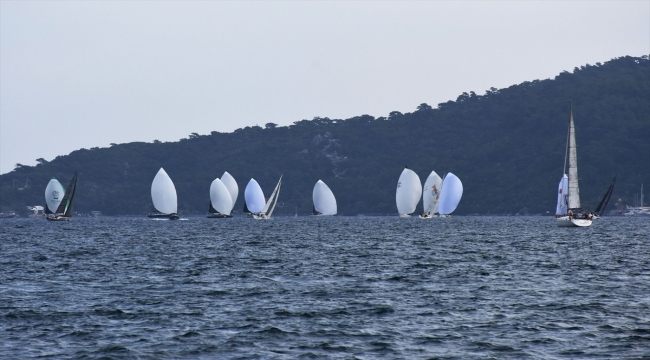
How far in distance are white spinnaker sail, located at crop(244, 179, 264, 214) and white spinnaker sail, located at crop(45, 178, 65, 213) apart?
29430 millimetres

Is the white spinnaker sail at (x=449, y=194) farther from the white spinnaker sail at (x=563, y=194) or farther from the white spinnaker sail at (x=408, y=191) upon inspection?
the white spinnaker sail at (x=563, y=194)

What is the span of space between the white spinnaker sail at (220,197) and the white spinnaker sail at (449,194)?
33868 mm

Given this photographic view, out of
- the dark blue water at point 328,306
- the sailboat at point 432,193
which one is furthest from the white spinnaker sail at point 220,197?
the dark blue water at point 328,306

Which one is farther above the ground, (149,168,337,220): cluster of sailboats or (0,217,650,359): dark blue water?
(149,168,337,220): cluster of sailboats

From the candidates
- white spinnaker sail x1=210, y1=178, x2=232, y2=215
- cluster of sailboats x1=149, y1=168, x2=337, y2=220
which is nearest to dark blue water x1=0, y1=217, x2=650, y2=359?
cluster of sailboats x1=149, y1=168, x2=337, y2=220

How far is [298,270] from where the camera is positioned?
4288 centimetres

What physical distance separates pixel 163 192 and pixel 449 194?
145 ft

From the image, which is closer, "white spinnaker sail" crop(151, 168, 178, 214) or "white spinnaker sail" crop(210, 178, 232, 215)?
"white spinnaker sail" crop(151, 168, 178, 214)

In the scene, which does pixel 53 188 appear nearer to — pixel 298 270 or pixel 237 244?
pixel 237 244

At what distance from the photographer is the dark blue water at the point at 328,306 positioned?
22.9 metres

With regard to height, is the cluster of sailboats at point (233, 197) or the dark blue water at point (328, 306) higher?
the cluster of sailboats at point (233, 197)

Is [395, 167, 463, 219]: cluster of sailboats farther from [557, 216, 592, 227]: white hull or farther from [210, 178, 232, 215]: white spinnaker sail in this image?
[557, 216, 592, 227]: white hull

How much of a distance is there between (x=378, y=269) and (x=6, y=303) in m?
18.1

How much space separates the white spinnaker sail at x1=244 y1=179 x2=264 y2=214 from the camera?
150875 millimetres
